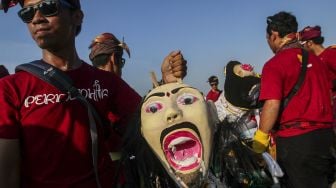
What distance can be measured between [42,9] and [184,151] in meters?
0.87

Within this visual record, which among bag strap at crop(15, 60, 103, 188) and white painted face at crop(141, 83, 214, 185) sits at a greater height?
bag strap at crop(15, 60, 103, 188)

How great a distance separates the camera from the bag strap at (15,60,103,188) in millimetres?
2045

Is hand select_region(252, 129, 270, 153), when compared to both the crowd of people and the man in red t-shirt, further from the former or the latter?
the man in red t-shirt

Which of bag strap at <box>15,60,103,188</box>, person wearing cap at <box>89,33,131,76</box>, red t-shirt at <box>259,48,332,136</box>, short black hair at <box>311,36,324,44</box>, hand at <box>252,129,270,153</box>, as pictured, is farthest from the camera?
short black hair at <box>311,36,324,44</box>

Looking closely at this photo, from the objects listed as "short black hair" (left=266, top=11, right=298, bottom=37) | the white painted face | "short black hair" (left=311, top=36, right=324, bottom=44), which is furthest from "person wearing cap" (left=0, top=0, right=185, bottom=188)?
"short black hair" (left=311, top=36, right=324, bottom=44)

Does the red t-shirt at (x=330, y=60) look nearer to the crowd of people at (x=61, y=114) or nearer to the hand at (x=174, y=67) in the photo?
the crowd of people at (x=61, y=114)

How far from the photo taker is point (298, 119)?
3.79 m

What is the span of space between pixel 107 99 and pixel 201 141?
48cm

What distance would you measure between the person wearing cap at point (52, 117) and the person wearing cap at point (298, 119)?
181 cm

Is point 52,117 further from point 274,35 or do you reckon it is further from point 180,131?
point 274,35

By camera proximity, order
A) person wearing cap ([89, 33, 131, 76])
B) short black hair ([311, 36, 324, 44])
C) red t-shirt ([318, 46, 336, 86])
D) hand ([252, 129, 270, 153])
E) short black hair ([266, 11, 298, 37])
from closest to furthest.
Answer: hand ([252, 129, 270, 153])
person wearing cap ([89, 33, 131, 76])
short black hair ([266, 11, 298, 37])
red t-shirt ([318, 46, 336, 86])
short black hair ([311, 36, 324, 44])

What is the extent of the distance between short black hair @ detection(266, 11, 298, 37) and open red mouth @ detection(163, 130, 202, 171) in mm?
2337

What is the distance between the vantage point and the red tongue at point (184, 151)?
6.89 feet

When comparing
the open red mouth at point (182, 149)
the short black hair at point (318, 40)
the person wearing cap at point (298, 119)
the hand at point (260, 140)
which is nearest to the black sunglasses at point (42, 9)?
the open red mouth at point (182, 149)
